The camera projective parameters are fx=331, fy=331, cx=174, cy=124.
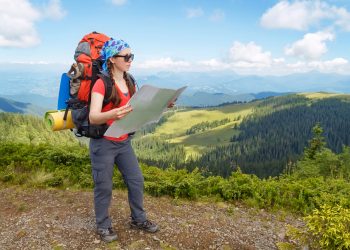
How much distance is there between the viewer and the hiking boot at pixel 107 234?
21.6 feet

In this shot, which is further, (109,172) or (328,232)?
(109,172)

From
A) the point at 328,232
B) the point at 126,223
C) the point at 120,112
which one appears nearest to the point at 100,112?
the point at 120,112

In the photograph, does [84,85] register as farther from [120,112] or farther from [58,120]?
[120,112]

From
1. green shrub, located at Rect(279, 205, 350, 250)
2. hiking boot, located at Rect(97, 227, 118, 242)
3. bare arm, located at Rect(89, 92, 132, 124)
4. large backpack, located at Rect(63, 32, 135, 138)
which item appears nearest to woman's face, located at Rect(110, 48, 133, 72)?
large backpack, located at Rect(63, 32, 135, 138)

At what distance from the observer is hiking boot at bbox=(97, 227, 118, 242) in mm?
6582

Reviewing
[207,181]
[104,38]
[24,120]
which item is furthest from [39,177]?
[24,120]

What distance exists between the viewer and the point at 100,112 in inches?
215

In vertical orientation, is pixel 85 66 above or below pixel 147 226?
above

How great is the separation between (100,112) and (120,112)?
1.33ft

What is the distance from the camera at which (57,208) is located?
816 cm

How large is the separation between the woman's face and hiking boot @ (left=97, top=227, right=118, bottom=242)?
3.27m

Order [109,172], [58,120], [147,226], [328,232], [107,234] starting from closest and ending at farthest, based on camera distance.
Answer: [328,232]
[58,120]
[109,172]
[107,234]
[147,226]

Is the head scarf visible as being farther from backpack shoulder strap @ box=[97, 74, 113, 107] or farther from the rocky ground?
the rocky ground

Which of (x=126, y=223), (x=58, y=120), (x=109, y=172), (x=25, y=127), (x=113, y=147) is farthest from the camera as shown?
(x=25, y=127)
